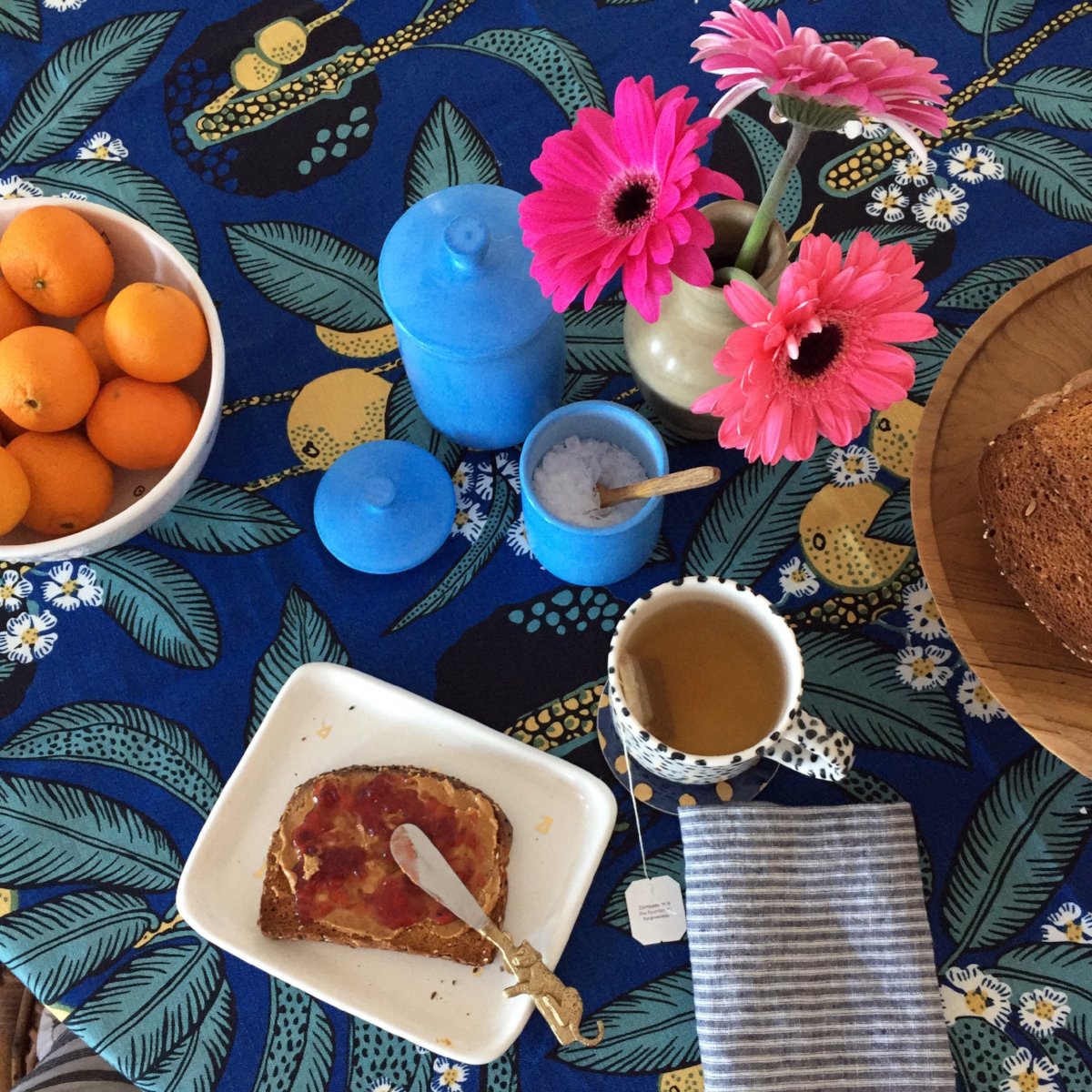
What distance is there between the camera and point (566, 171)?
56 centimetres

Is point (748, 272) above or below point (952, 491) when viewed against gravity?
above

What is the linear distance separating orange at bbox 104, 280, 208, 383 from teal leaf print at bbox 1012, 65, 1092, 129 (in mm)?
808

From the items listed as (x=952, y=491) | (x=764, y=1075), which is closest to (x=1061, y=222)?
(x=952, y=491)

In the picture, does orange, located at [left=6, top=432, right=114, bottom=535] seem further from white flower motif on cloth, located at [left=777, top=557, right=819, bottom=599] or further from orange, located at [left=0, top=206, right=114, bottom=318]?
white flower motif on cloth, located at [left=777, top=557, right=819, bottom=599]

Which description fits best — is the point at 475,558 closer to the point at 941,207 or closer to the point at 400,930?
the point at 400,930

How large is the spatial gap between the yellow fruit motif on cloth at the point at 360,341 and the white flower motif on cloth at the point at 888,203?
1.53 feet

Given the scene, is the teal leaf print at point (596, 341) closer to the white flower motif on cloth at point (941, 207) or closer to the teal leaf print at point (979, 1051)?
the white flower motif on cloth at point (941, 207)

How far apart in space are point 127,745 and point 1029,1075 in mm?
741

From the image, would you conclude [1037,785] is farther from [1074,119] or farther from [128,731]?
[128,731]

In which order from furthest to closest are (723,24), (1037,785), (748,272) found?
1. (1037,785)
2. (748,272)
3. (723,24)

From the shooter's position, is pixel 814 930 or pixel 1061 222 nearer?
pixel 814 930

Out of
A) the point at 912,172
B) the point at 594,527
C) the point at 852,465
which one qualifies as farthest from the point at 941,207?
the point at 594,527

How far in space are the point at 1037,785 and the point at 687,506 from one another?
358 millimetres

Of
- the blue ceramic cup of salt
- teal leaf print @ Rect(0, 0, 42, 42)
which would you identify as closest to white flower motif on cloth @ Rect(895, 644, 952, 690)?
the blue ceramic cup of salt
